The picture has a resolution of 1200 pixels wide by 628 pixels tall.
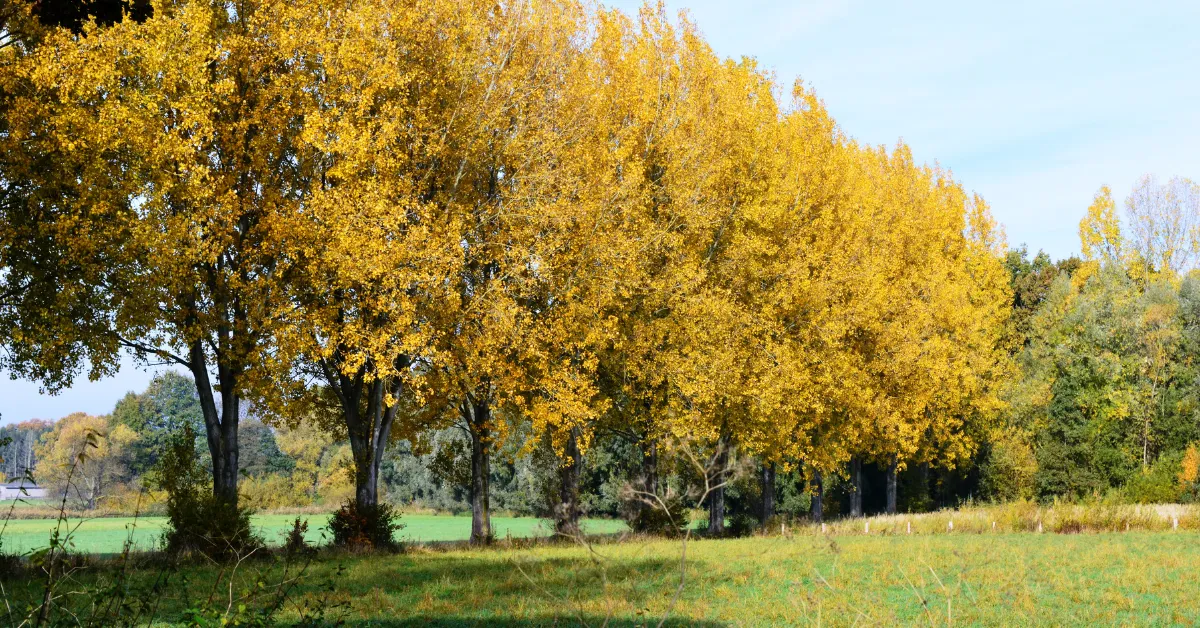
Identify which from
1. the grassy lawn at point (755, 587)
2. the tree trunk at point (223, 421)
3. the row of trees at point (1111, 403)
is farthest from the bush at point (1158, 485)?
the tree trunk at point (223, 421)

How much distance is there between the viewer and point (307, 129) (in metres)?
18.2

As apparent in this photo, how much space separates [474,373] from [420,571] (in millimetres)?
5090

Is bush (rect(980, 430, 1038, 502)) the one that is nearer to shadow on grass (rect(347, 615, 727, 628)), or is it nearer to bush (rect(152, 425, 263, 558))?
bush (rect(152, 425, 263, 558))

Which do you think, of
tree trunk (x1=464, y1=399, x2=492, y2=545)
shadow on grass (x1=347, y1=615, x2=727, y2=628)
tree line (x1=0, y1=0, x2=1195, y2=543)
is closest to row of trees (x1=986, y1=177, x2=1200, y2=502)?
tree line (x1=0, y1=0, x2=1195, y2=543)

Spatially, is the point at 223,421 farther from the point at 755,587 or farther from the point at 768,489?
the point at 768,489

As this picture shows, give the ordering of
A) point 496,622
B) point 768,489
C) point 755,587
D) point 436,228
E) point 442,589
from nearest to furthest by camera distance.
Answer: point 496,622
point 442,589
point 755,587
point 436,228
point 768,489

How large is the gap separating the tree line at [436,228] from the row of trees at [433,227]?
89 mm

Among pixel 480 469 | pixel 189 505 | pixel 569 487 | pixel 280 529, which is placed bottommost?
pixel 280 529

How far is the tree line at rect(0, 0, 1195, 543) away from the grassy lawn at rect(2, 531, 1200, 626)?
7.79 feet

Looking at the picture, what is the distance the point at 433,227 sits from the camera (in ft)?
64.2

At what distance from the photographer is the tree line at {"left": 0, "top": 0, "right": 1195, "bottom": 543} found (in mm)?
17188

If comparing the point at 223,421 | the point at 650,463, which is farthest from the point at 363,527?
the point at 650,463

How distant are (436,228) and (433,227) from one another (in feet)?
1.31

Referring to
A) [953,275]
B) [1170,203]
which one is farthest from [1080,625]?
[1170,203]
